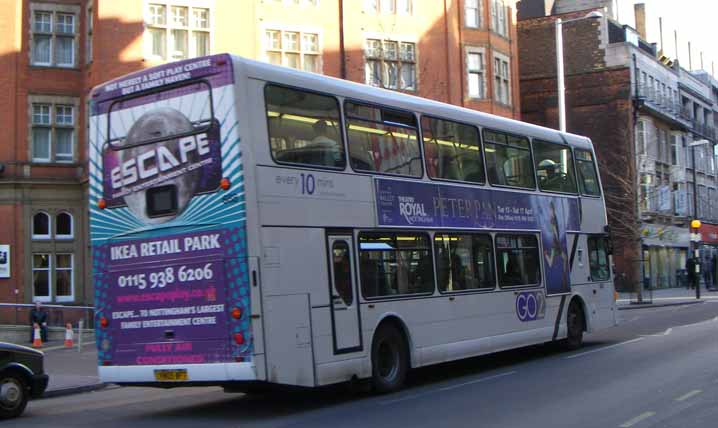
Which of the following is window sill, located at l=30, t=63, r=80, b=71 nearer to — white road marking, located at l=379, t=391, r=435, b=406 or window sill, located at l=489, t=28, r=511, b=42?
window sill, located at l=489, t=28, r=511, b=42

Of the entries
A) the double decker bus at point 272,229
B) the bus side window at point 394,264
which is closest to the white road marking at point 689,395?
the double decker bus at point 272,229

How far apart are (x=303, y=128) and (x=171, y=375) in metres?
3.67

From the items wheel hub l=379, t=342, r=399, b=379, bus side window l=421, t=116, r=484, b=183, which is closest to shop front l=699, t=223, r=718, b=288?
bus side window l=421, t=116, r=484, b=183

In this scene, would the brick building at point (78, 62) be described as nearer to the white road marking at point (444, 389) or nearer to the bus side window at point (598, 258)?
the bus side window at point (598, 258)

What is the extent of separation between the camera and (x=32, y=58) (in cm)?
3234

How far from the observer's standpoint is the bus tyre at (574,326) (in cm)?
1825

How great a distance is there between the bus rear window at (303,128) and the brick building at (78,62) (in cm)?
1937

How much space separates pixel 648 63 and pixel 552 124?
7786 millimetres

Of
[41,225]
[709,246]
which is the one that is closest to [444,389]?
[41,225]

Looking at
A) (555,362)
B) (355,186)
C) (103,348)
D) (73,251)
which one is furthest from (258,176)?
(73,251)

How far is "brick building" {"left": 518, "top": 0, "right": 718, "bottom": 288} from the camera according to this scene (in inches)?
1953

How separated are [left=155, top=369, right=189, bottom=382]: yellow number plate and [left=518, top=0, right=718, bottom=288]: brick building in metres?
37.2

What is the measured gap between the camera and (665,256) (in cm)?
5634

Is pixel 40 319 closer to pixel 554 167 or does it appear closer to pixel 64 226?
pixel 64 226
